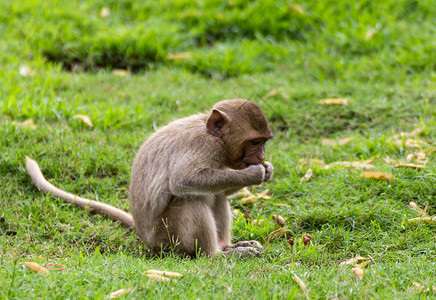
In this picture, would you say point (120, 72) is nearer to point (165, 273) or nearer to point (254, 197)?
point (254, 197)

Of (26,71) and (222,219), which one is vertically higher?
(26,71)

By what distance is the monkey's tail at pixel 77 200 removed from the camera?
19.8 feet

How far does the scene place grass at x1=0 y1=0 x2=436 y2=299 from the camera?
4.60 m

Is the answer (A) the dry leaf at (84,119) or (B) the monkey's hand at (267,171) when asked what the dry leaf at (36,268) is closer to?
(B) the monkey's hand at (267,171)

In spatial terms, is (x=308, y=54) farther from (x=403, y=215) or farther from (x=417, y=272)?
(x=417, y=272)

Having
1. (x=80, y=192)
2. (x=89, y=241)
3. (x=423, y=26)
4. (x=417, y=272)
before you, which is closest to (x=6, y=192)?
(x=80, y=192)

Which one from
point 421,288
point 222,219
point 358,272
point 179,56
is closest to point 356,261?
point 358,272

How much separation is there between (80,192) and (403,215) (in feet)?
10.5

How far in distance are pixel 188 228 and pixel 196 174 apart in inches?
17.5

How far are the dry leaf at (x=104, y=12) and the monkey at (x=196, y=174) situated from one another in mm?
6148

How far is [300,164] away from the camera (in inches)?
272

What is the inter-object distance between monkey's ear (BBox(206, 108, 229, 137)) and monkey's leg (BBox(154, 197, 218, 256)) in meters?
0.57

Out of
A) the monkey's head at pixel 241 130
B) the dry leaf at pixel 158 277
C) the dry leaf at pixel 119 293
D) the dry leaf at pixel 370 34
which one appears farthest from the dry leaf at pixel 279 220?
the dry leaf at pixel 370 34

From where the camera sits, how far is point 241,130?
209 inches
